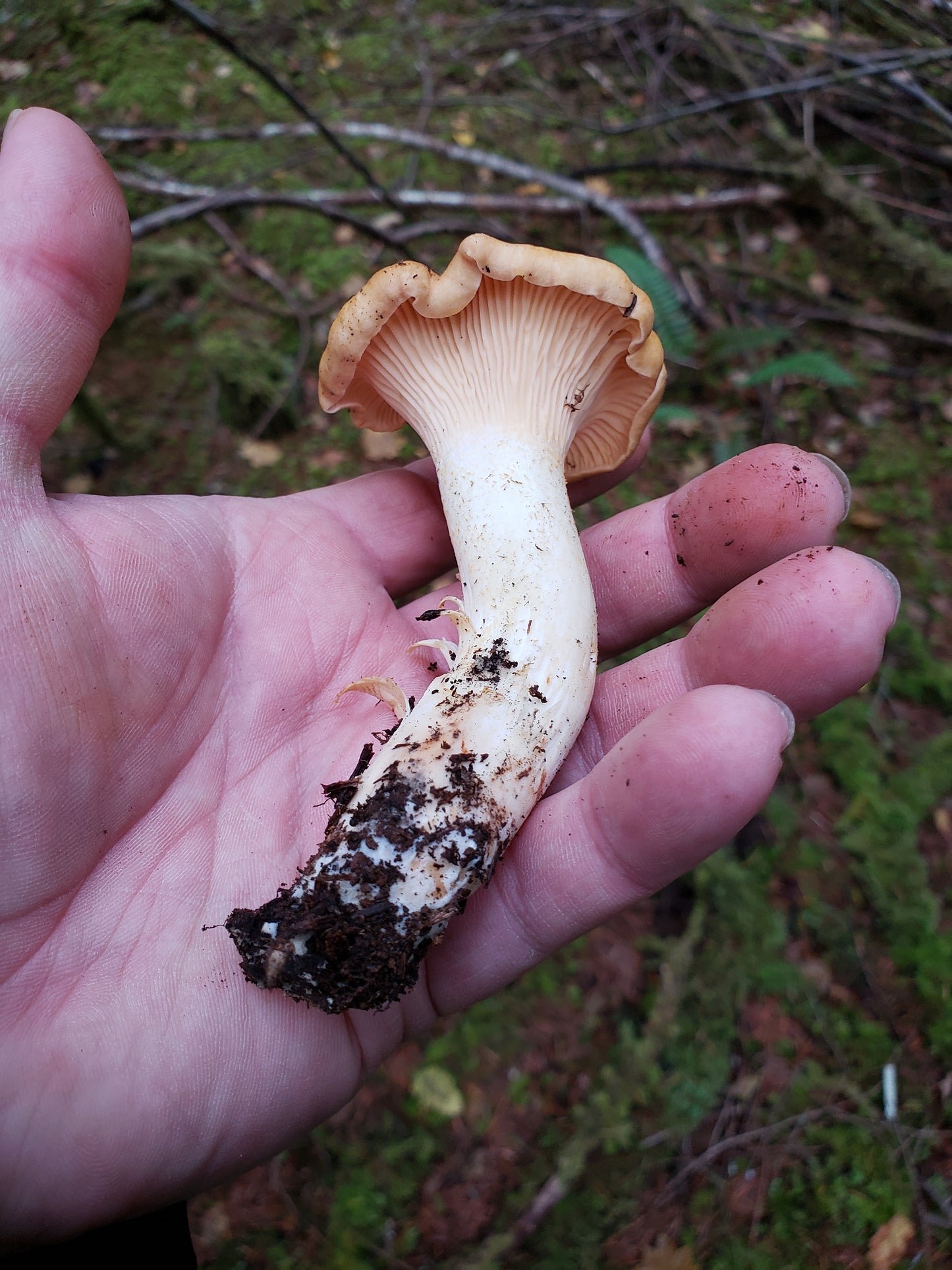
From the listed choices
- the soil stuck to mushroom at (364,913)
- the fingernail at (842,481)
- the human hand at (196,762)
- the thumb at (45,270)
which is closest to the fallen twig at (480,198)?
the thumb at (45,270)

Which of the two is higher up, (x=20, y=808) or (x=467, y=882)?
(x=20, y=808)

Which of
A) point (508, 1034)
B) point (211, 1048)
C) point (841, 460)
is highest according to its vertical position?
point (211, 1048)

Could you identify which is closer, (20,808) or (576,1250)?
(20,808)

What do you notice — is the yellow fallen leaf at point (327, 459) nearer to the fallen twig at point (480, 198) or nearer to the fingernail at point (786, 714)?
the fallen twig at point (480, 198)

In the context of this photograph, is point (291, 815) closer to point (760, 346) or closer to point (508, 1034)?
point (508, 1034)

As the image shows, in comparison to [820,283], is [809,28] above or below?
above

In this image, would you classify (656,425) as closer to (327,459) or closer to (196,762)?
(327,459)

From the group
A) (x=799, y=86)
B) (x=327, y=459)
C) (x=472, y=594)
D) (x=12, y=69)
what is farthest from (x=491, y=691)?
(x=12, y=69)

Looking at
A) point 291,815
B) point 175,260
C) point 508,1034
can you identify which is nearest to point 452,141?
point 175,260
